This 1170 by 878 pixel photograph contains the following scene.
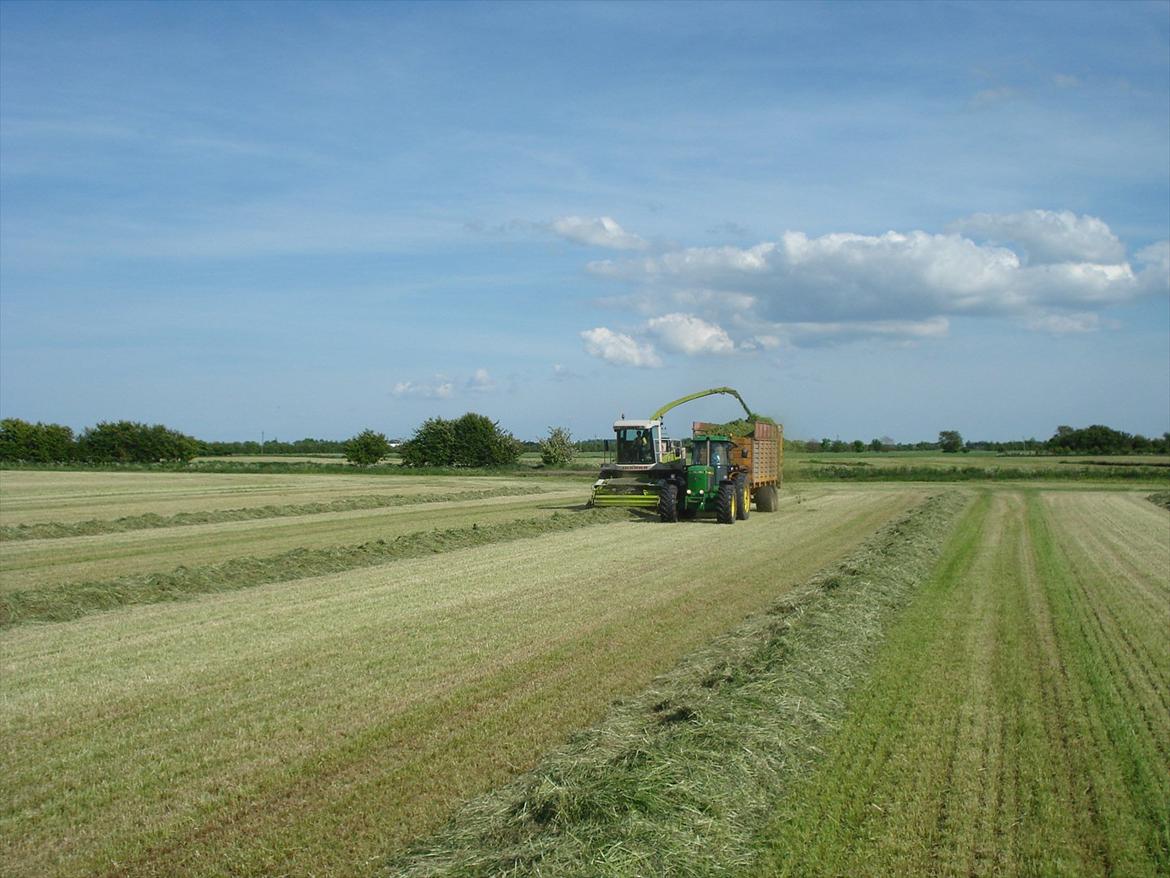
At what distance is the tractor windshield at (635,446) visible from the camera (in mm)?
25203

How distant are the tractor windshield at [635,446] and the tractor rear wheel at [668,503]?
59.3 inches

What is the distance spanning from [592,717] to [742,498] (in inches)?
694

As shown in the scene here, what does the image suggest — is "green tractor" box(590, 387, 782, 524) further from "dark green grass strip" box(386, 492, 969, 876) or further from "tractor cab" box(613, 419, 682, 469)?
"dark green grass strip" box(386, 492, 969, 876)

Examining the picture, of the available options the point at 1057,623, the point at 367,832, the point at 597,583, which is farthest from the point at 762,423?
the point at 367,832

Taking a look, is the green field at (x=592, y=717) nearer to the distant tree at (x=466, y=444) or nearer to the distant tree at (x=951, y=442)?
the distant tree at (x=466, y=444)

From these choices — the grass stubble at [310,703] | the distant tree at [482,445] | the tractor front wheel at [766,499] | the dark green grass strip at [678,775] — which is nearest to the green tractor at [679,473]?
the tractor front wheel at [766,499]

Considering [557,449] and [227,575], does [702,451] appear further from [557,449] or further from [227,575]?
[557,449]

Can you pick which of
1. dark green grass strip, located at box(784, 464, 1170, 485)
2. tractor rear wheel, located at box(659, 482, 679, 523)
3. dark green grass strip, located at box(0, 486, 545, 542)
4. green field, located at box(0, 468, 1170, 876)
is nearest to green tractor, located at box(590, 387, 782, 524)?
tractor rear wheel, located at box(659, 482, 679, 523)

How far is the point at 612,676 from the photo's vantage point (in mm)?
8586

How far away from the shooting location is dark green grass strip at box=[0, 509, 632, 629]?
1249 centimetres

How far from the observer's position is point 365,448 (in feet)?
247

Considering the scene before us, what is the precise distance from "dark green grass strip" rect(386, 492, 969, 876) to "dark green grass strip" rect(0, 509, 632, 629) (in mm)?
8021

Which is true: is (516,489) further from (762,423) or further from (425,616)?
(425,616)

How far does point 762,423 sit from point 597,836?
23.7 metres
